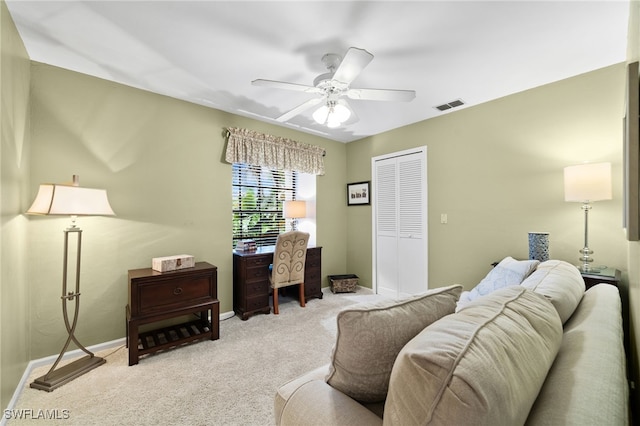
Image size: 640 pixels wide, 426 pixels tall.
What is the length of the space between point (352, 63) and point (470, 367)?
1844 mm

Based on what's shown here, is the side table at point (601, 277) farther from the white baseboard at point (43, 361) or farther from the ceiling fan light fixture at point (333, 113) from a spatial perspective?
the white baseboard at point (43, 361)

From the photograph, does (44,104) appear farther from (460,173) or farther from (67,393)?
(460,173)

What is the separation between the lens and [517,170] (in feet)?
9.59

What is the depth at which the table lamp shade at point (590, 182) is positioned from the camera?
2.13m

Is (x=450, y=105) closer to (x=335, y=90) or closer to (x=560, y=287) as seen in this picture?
(x=335, y=90)

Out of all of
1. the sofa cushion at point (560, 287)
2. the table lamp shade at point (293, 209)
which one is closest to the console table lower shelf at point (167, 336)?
the table lamp shade at point (293, 209)

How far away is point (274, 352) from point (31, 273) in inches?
83.9

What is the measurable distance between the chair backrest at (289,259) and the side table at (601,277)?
2.69m

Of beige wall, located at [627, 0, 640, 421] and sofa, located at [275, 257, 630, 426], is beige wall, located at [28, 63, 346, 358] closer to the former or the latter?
sofa, located at [275, 257, 630, 426]

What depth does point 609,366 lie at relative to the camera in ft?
2.60

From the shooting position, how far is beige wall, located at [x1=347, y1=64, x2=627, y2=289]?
94.3 inches

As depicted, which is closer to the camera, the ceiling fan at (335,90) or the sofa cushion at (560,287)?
the sofa cushion at (560,287)

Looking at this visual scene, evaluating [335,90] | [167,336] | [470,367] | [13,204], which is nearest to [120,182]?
[13,204]

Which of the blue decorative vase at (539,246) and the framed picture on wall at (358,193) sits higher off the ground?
the framed picture on wall at (358,193)
